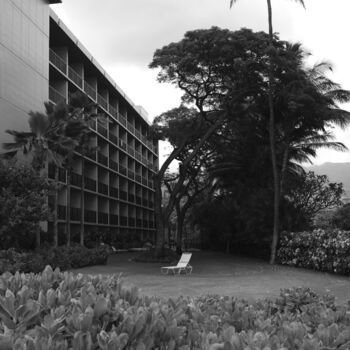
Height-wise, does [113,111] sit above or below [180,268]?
above

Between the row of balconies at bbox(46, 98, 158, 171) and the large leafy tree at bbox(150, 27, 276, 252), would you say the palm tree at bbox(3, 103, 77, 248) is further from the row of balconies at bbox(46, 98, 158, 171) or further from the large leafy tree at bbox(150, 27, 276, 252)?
A: the row of balconies at bbox(46, 98, 158, 171)

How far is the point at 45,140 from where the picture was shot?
2136 centimetres

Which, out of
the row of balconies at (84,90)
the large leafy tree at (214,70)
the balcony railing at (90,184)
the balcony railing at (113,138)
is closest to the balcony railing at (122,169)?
the balcony railing at (113,138)

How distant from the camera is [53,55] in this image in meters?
31.5

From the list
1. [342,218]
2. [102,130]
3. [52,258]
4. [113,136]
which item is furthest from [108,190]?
[52,258]

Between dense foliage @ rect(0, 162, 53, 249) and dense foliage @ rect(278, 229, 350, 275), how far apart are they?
1148 centimetres

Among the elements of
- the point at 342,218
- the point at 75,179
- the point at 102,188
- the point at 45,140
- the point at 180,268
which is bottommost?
the point at 180,268

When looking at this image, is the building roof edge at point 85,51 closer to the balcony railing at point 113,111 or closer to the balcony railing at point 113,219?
the balcony railing at point 113,111

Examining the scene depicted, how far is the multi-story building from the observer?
78.8 feet

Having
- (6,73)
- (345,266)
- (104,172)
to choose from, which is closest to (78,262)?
(6,73)

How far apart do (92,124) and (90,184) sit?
16.8ft

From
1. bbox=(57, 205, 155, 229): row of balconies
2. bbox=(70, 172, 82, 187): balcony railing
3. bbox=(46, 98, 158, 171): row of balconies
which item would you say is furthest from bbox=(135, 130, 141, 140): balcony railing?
bbox=(70, 172, 82, 187): balcony railing

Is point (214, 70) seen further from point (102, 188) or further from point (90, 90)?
point (102, 188)

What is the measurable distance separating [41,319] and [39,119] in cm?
1907
